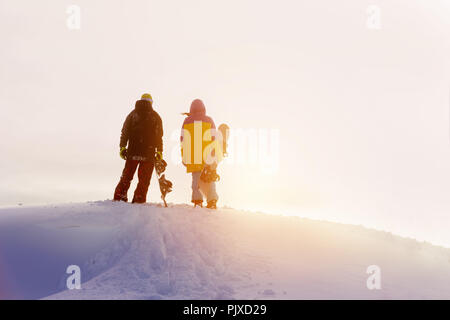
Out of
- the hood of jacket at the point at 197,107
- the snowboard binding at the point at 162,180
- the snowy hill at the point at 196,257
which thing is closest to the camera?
the snowy hill at the point at 196,257

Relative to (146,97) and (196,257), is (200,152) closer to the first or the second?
(146,97)

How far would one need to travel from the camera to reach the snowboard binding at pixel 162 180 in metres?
9.27

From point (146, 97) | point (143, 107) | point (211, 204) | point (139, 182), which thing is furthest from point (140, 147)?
point (211, 204)

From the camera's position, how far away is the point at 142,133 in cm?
963

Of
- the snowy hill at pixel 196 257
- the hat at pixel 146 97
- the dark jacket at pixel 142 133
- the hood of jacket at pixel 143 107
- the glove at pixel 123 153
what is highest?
the hat at pixel 146 97

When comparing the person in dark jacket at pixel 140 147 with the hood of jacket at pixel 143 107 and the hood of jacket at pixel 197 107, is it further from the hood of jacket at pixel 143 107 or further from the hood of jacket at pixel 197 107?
the hood of jacket at pixel 197 107

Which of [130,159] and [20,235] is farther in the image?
[130,159]

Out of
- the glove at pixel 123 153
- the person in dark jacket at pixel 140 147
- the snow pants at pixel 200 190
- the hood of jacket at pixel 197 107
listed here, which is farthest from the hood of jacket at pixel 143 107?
the snow pants at pixel 200 190

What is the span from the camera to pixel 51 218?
24.8 feet

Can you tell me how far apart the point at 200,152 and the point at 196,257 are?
13.8 ft
